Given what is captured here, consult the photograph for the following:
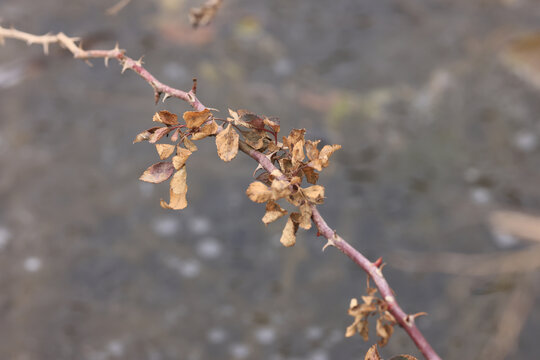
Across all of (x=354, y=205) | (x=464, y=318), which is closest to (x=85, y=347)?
(x=354, y=205)

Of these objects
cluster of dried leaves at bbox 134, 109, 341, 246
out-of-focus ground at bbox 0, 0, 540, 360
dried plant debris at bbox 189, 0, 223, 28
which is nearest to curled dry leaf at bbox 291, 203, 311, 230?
cluster of dried leaves at bbox 134, 109, 341, 246

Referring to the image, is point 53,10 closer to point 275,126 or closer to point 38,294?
point 38,294

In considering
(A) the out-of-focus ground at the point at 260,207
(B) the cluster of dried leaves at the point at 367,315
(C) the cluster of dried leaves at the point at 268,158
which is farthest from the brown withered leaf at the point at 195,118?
(A) the out-of-focus ground at the point at 260,207

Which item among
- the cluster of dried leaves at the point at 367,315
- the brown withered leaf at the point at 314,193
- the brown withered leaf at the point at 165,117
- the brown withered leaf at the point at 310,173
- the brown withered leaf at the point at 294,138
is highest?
the brown withered leaf at the point at 165,117

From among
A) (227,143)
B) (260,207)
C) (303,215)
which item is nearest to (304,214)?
(303,215)

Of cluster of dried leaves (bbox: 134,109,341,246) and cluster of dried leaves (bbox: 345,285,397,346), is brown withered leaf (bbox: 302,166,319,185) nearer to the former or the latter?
cluster of dried leaves (bbox: 134,109,341,246)

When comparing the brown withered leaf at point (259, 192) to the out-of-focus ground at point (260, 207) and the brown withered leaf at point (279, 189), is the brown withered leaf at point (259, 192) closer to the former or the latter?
the brown withered leaf at point (279, 189)
